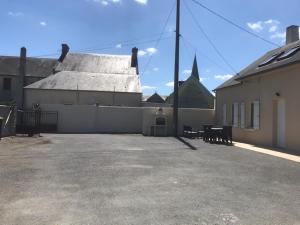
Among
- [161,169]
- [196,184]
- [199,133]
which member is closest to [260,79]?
[199,133]

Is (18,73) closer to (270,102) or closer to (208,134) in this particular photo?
(208,134)

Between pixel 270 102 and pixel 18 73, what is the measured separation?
32.8 m

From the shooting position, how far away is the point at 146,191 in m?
6.88

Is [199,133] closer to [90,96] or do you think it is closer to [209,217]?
[90,96]

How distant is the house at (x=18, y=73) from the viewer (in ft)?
136

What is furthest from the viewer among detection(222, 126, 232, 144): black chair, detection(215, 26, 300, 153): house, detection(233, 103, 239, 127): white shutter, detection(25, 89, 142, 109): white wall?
detection(25, 89, 142, 109): white wall

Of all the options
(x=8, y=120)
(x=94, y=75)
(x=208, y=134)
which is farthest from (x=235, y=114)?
(x=94, y=75)

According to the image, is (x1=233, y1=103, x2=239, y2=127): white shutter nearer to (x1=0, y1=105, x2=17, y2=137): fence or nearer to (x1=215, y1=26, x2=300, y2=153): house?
(x1=215, y1=26, x2=300, y2=153): house

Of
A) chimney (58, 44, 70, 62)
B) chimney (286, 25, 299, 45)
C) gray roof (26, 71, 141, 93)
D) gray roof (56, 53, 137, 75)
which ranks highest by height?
chimney (58, 44, 70, 62)

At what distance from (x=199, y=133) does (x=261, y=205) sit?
16.8 meters

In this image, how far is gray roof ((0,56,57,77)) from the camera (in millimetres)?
42625

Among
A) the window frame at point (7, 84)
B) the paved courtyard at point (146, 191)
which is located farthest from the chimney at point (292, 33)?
the window frame at point (7, 84)

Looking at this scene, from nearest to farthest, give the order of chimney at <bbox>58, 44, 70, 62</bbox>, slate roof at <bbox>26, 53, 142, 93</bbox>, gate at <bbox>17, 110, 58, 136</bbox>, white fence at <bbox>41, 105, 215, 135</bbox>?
1. gate at <bbox>17, 110, 58, 136</bbox>
2. white fence at <bbox>41, 105, 215, 135</bbox>
3. slate roof at <bbox>26, 53, 142, 93</bbox>
4. chimney at <bbox>58, 44, 70, 62</bbox>

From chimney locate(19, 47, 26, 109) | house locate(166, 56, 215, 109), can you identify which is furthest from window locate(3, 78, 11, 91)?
house locate(166, 56, 215, 109)
